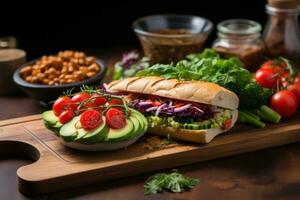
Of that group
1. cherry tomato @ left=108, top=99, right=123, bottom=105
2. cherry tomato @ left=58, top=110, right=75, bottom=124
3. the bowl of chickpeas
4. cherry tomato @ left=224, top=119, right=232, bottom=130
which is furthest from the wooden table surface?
the bowl of chickpeas

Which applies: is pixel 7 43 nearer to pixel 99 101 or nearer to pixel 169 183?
pixel 99 101

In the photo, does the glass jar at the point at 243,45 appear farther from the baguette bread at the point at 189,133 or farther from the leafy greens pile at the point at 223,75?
the baguette bread at the point at 189,133

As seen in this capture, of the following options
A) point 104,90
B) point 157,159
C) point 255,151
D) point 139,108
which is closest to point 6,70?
point 104,90

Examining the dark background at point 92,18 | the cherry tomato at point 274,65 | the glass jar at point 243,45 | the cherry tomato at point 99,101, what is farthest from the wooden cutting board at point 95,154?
the dark background at point 92,18

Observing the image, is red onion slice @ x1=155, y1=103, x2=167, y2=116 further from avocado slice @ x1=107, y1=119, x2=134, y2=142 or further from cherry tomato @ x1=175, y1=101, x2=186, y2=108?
avocado slice @ x1=107, y1=119, x2=134, y2=142

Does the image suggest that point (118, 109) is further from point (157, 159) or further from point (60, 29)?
point (60, 29)
